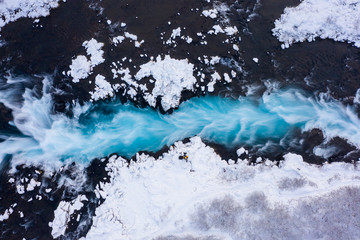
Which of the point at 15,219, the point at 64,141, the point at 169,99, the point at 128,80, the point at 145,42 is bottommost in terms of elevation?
the point at 15,219

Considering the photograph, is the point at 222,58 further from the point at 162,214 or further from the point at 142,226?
the point at 142,226

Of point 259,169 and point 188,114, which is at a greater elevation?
point 188,114

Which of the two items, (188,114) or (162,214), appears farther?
(188,114)

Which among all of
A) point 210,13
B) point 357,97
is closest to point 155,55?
point 210,13

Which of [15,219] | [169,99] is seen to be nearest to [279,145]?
[169,99]

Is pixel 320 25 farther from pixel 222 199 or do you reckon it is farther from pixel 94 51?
pixel 94 51

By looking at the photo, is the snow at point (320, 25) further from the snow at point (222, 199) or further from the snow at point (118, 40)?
the snow at point (118, 40)

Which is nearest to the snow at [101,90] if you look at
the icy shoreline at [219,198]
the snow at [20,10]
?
the icy shoreline at [219,198]
